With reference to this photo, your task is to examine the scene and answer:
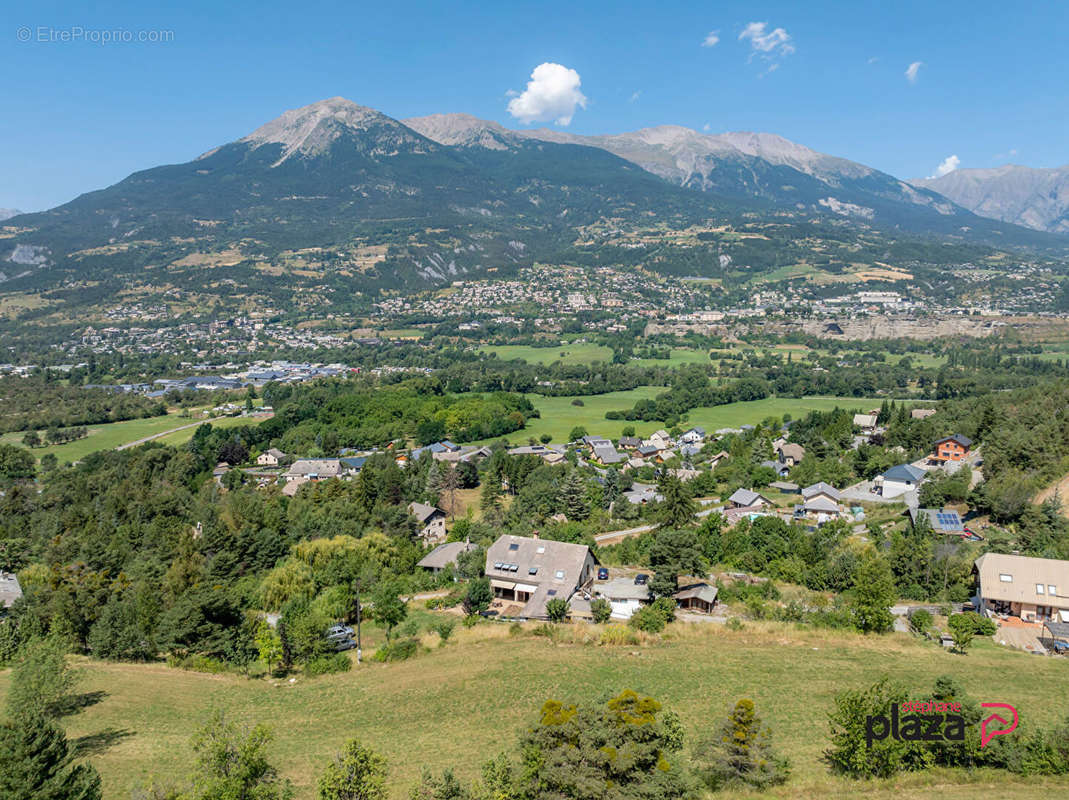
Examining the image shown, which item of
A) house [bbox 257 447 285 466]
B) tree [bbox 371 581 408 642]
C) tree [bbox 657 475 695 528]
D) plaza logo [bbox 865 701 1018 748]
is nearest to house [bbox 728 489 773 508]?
tree [bbox 657 475 695 528]

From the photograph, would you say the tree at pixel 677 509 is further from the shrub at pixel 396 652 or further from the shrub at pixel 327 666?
the shrub at pixel 327 666

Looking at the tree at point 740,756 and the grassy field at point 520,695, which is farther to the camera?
the grassy field at point 520,695

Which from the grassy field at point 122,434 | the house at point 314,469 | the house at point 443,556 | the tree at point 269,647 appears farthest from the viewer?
the grassy field at point 122,434

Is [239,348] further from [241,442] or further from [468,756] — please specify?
[468,756]

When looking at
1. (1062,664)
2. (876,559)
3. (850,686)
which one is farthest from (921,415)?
(850,686)

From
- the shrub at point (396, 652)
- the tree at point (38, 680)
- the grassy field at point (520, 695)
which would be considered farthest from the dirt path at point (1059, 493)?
the tree at point (38, 680)

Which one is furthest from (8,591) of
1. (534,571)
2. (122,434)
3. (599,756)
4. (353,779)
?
(122,434)
